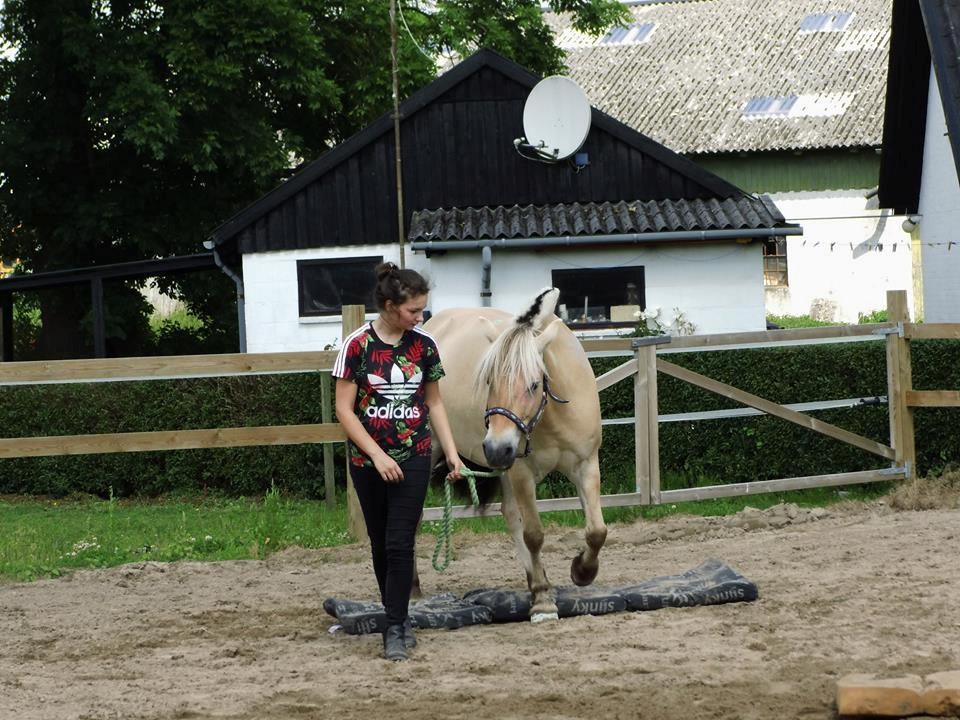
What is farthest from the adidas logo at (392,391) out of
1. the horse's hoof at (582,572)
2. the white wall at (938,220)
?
the white wall at (938,220)

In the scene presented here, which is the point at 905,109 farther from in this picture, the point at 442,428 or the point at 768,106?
the point at 768,106

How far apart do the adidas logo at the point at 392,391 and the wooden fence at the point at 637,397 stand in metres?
3.27

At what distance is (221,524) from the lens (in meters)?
10.7

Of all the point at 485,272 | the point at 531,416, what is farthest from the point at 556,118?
the point at 531,416

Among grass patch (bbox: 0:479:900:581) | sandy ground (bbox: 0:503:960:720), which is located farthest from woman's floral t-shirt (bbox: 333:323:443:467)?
grass patch (bbox: 0:479:900:581)

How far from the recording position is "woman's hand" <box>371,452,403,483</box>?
5777mm

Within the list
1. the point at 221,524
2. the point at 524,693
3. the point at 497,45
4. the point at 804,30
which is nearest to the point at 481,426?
the point at 524,693

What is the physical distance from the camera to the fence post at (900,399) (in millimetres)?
10984

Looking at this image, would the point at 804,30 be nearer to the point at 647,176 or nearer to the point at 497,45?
the point at 497,45

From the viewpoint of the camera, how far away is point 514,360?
6453 mm

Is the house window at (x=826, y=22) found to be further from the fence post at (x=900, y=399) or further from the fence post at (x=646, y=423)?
the fence post at (x=646, y=423)

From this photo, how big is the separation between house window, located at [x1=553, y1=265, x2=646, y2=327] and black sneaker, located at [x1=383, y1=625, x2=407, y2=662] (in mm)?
11556

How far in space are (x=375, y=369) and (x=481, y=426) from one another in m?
1.38

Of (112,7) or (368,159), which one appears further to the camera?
(112,7)
